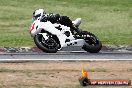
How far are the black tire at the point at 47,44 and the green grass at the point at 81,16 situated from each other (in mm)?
2157

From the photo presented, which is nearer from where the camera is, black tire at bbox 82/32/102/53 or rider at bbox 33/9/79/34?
black tire at bbox 82/32/102/53

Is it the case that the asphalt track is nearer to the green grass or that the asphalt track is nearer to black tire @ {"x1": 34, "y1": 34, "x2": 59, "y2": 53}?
black tire @ {"x1": 34, "y1": 34, "x2": 59, "y2": 53}

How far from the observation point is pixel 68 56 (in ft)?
51.1

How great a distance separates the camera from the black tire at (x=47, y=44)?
1593 cm

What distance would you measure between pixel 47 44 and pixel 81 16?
33.0ft

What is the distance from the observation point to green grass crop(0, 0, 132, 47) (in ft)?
65.0

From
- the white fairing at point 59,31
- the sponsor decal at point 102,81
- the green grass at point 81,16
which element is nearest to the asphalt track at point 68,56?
the white fairing at point 59,31

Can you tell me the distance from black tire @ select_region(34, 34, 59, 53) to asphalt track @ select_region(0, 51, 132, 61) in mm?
232

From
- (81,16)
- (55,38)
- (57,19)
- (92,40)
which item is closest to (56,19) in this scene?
(57,19)

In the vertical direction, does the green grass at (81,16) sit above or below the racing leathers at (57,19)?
below

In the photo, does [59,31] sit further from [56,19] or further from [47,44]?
[47,44]

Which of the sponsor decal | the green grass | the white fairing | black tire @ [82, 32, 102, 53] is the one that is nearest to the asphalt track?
black tire @ [82, 32, 102, 53]

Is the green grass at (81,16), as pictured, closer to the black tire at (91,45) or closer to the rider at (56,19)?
the rider at (56,19)

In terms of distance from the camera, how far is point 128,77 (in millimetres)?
13211
